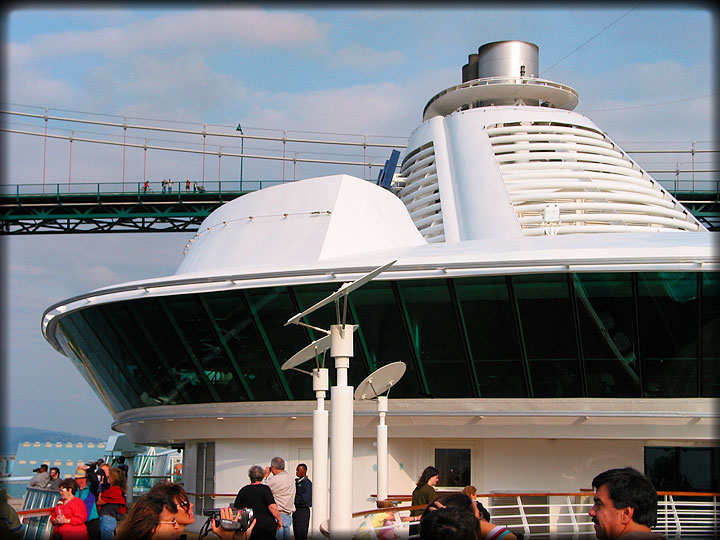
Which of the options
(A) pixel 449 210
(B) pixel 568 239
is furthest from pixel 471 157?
(B) pixel 568 239

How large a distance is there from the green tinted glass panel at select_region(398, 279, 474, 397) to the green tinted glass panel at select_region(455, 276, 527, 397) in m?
0.24

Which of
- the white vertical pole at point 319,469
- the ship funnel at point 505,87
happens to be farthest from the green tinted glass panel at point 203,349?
the ship funnel at point 505,87

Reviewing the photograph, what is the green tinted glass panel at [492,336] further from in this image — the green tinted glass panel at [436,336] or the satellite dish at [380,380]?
the satellite dish at [380,380]

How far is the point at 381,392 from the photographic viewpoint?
15.8 metres

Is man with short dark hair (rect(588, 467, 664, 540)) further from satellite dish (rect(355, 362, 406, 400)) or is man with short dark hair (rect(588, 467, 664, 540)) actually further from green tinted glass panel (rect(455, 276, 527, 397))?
green tinted glass panel (rect(455, 276, 527, 397))

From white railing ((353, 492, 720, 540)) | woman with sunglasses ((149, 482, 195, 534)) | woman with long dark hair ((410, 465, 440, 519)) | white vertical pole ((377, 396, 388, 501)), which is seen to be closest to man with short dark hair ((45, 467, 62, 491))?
white vertical pole ((377, 396, 388, 501))

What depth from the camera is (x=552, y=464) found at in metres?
18.2

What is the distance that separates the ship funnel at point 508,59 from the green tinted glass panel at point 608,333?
17.5 metres

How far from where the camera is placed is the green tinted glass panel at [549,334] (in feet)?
53.8

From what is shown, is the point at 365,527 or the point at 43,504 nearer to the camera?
the point at 365,527

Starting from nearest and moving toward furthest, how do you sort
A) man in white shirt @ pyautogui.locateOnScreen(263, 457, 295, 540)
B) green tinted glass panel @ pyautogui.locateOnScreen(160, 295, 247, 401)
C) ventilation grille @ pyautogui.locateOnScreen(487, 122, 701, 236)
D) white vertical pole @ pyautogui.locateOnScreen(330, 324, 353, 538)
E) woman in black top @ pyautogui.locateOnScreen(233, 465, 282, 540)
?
woman in black top @ pyautogui.locateOnScreen(233, 465, 282, 540), white vertical pole @ pyautogui.locateOnScreen(330, 324, 353, 538), man in white shirt @ pyautogui.locateOnScreen(263, 457, 295, 540), green tinted glass panel @ pyautogui.locateOnScreen(160, 295, 247, 401), ventilation grille @ pyautogui.locateOnScreen(487, 122, 701, 236)

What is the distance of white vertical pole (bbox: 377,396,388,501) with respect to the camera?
15945mm

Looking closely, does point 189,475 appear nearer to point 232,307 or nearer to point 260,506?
point 232,307

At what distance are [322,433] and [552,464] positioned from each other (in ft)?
25.5
